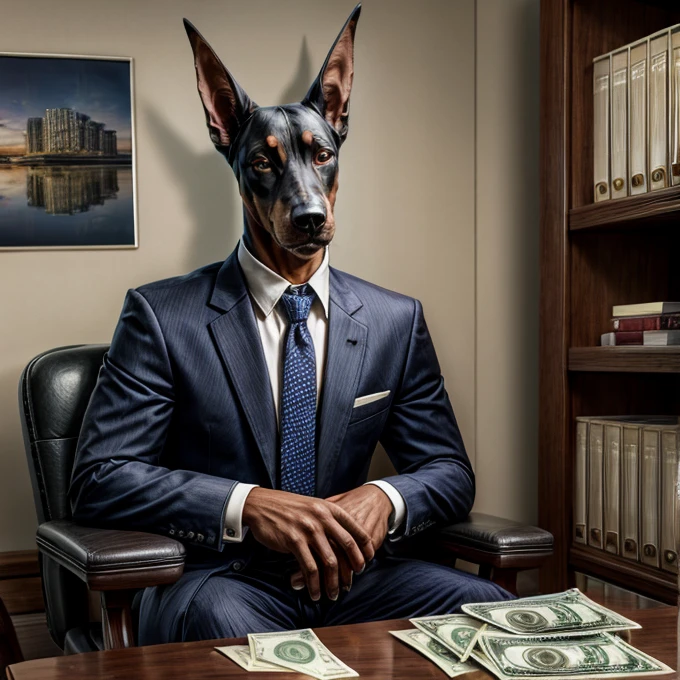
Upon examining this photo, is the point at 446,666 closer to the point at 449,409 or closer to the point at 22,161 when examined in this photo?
the point at 449,409

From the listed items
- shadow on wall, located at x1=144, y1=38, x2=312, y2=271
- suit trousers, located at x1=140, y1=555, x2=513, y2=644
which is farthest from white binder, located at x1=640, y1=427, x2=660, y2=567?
shadow on wall, located at x1=144, y1=38, x2=312, y2=271

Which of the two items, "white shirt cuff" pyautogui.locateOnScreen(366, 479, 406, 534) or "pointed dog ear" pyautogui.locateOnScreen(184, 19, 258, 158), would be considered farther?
"pointed dog ear" pyautogui.locateOnScreen(184, 19, 258, 158)

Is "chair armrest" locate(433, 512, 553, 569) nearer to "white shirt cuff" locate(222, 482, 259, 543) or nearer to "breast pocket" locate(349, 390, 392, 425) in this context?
"breast pocket" locate(349, 390, 392, 425)

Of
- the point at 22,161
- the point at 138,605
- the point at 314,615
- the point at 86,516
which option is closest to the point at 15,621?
the point at 138,605

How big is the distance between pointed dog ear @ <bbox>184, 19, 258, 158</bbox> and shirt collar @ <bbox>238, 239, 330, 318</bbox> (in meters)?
0.30

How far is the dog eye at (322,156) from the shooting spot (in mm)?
1995

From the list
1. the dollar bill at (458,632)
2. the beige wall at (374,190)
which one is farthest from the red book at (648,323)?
the dollar bill at (458,632)

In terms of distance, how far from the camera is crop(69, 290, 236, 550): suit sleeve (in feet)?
5.55

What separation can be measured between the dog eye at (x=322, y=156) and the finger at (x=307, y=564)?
0.86 m

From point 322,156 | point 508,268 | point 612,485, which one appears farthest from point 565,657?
point 508,268

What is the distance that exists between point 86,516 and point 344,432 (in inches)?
22.3

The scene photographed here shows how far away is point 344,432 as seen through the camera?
1.94 m

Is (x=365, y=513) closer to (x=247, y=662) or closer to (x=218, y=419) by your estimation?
(x=218, y=419)

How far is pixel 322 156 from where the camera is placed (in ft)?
6.57
